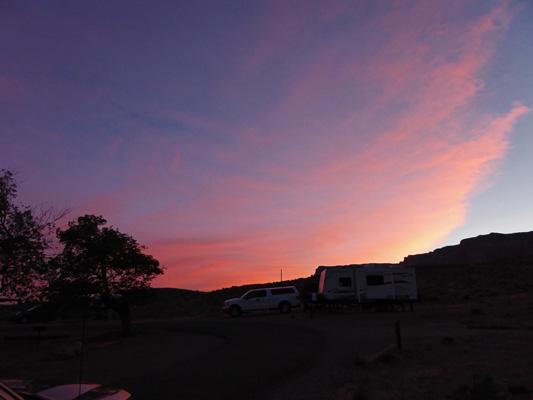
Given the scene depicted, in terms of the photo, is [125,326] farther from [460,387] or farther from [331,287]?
[460,387]

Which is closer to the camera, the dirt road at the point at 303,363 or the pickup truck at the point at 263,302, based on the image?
the dirt road at the point at 303,363

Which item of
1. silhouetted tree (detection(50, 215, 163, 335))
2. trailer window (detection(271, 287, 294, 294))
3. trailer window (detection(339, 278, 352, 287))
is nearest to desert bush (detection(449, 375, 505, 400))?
silhouetted tree (detection(50, 215, 163, 335))

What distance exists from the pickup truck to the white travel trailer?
12.8 feet

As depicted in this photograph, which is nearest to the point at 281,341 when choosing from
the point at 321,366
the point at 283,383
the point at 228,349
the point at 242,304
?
the point at 228,349

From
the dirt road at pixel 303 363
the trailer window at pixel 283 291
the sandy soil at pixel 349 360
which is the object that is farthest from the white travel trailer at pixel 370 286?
the dirt road at pixel 303 363

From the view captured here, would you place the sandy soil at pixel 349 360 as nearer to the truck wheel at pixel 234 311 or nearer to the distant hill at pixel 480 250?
the truck wheel at pixel 234 311

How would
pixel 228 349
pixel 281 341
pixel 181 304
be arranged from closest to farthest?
pixel 228 349 < pixel 281 341 < pixel 181 304

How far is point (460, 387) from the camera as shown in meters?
8.75

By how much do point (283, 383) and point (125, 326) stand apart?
17.5 meters

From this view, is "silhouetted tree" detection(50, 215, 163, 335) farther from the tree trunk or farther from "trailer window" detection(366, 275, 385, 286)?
"trailer window" detection(366, 275, 385, 286)

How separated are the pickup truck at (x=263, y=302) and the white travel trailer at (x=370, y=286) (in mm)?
3887

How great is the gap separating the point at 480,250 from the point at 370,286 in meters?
90.1

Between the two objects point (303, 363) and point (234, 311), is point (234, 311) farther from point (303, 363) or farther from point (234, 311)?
point (303, 363)

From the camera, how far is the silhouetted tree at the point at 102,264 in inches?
892
